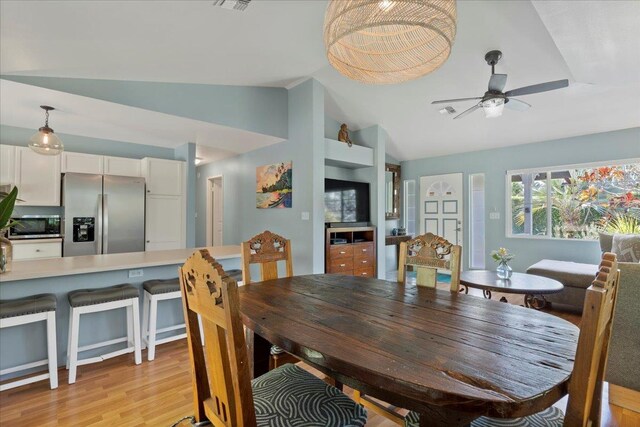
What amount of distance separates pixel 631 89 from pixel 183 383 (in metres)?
5.67

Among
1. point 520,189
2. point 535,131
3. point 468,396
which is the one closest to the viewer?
point 468,396

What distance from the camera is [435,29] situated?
130 cm

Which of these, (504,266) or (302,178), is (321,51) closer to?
(302,178)

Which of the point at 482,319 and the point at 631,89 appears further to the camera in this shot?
the point at 631,89

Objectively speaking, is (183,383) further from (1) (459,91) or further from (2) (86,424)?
(1) (459,91)

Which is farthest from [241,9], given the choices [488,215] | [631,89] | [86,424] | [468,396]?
[488,215]

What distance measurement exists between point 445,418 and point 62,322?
2.82 metres

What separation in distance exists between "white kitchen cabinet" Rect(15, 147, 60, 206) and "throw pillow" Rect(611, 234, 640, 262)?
7.14 metres

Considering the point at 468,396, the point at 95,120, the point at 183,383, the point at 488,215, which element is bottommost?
the point at 183,383

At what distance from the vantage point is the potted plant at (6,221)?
1.99m

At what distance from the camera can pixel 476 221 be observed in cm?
589

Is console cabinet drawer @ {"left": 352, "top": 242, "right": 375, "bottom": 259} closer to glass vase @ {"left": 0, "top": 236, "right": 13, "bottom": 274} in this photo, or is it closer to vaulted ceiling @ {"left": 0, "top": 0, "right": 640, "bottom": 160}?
vaulted ceiling @ {"left": 0, "top": 0, "right": 640, "bottom": 160}

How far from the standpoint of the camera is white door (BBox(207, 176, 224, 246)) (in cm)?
633

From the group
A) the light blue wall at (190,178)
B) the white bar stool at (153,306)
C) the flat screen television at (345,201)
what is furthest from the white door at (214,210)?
the white bar stool at (153,306)
